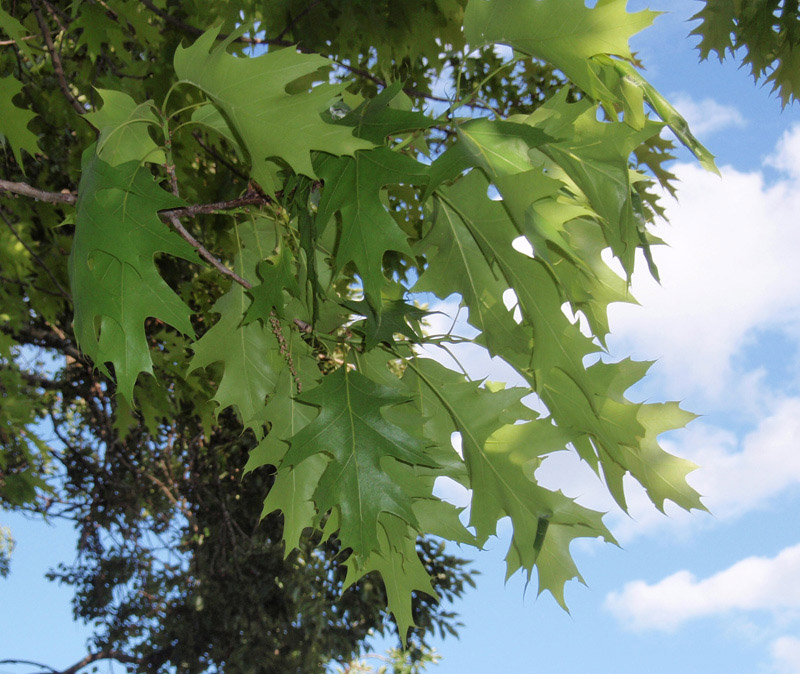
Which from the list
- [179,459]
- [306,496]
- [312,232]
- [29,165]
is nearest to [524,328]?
[312,232]

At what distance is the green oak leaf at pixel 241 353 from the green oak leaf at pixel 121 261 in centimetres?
22

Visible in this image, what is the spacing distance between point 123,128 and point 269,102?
14.5 inches

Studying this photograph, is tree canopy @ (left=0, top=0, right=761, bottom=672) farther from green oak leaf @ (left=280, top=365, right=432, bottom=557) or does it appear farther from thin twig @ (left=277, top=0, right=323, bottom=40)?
thin twig @ (left=277, top=0, right=323, bottom=40)

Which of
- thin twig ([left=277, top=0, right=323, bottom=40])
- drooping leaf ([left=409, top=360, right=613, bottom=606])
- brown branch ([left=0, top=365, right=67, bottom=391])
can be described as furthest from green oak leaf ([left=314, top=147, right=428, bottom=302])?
brown branch ([left=0, top=365, right=67, bottom=391])

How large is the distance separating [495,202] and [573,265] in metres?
0.16

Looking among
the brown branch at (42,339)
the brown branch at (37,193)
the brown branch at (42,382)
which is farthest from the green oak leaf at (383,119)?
the brown branch at (42,382)

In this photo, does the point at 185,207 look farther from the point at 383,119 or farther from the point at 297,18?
the point at 297,18

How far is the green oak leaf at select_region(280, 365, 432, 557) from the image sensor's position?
121 cm

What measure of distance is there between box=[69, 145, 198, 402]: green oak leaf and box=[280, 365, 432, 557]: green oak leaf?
26cm

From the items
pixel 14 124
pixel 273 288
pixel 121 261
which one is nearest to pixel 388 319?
pixel 273 288

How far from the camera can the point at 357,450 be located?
123 cm

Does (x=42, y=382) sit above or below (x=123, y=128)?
above

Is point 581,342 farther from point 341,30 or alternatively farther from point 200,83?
point 341,30

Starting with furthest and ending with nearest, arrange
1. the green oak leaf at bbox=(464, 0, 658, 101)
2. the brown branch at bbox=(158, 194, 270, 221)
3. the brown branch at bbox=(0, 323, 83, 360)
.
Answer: the brown branch at bbox=(0, 323, 83, 360) → the brown branch at bbox=(158, 194, 270, 221) → the green oak leaf at bbox=(464, 0, 658, 101)
